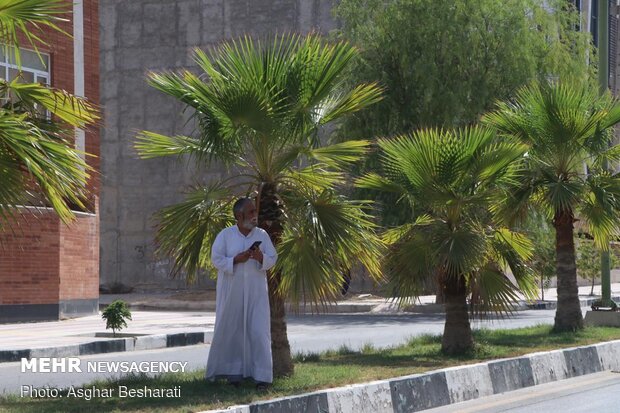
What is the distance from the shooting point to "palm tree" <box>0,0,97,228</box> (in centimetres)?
784

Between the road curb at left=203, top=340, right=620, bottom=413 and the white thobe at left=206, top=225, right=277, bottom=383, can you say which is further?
the white thobe at left=206, top=225, right=277, bottom=383

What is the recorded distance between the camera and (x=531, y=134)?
16156mm

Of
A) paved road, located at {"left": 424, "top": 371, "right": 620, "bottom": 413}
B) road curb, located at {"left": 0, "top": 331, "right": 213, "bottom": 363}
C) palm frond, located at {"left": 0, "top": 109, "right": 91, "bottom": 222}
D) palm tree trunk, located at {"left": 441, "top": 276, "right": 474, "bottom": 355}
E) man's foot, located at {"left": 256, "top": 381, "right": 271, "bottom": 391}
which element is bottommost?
paved road, located at {"left": 424, "top": 371, "right": 620, "bottom": 413}

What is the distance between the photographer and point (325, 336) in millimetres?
20906

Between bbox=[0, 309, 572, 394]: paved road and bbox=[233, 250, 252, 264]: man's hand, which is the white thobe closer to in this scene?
bbox=[233, 250, 252, 264]: man's hand

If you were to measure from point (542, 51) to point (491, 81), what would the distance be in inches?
84.1

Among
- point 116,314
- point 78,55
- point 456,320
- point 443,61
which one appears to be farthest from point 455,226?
point 443,61

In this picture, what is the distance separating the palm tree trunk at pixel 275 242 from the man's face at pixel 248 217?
0.89 m

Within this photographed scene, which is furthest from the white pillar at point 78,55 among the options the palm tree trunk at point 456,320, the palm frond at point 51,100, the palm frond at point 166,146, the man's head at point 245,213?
the palm frond at point 51,100

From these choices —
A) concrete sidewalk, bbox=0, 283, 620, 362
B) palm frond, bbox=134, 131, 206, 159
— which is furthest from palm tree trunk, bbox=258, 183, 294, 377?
concrete sidewalk, bbox=0, 283, 620, 362

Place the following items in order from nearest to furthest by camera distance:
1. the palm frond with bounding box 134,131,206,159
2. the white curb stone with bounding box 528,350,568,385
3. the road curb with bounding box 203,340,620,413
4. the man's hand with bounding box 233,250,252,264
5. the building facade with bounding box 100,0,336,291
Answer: the road curb with bounding box 203,340,620,413 < the man's hand with bounding box 233,250,252,264 < the palm frond with bounding box 134,131,206,159 < the white curb stone with bounding box 528,350,568,385 < the building facade with bounding box 100,0,336,291

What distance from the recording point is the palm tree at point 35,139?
7840 mm

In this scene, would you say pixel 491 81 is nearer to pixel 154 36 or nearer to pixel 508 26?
pixel 508 26

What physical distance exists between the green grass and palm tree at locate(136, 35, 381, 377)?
0.83 m
